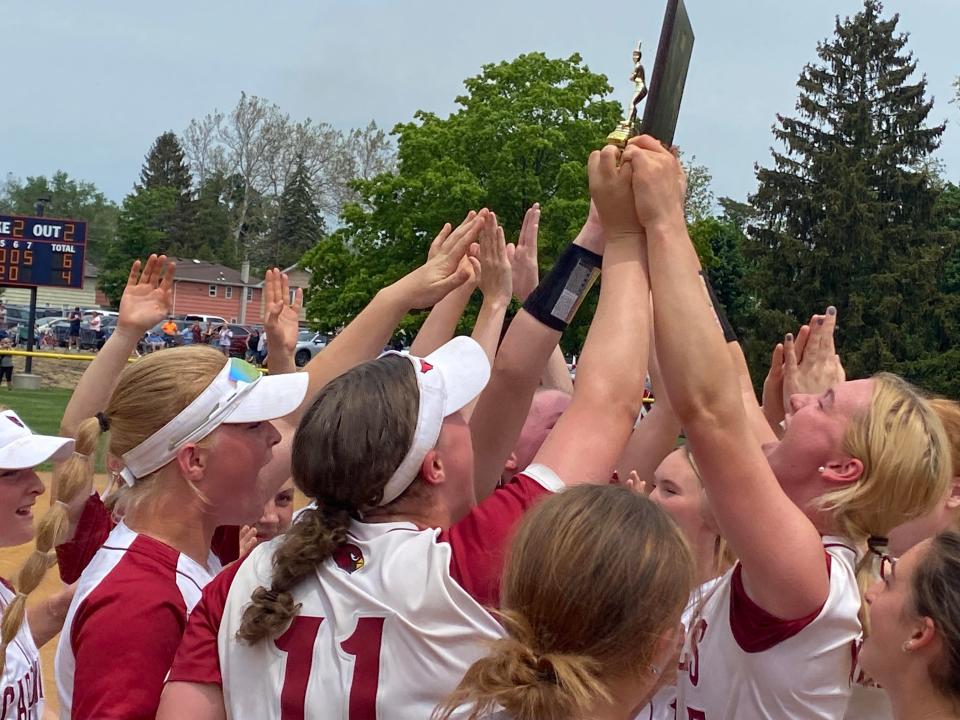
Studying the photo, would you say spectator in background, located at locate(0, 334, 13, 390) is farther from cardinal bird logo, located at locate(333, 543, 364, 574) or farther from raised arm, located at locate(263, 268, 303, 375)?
cardinal bird logo, located at locate(333, 543, 364, 574)

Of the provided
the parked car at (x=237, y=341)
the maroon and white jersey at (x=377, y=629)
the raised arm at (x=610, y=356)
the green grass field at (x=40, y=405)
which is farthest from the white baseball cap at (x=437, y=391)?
the parked car at (x=237, y=341)

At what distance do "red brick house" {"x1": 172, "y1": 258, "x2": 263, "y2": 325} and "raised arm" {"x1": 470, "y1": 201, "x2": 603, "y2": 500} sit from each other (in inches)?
2922

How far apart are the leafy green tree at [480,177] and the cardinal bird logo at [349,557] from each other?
113ft

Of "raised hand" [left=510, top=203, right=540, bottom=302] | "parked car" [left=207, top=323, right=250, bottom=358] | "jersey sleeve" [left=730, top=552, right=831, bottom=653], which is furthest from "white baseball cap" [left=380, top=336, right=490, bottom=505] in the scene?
"parked car" [left=207, top=323, right=250, bottom=358]

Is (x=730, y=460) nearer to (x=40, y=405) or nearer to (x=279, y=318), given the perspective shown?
(x=279, y=318)

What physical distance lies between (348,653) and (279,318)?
2245 mm

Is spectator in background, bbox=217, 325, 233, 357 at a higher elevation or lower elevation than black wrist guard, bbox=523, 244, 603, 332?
lower

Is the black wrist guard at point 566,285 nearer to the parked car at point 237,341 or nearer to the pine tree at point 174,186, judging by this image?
the parked car at point 237,341

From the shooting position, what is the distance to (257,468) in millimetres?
2990

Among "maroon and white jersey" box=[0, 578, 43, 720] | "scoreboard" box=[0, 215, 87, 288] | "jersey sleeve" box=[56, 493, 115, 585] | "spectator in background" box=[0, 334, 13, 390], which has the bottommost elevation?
"spectator in background" box=[0, 334, 13, 390]

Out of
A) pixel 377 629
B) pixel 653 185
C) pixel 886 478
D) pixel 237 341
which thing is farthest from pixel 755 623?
pixel 237 341

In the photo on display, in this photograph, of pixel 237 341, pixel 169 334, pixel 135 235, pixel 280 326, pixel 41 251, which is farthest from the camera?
pixel 135 235

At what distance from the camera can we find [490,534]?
2.10m

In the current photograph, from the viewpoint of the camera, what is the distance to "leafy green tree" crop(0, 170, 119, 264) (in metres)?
99.1
